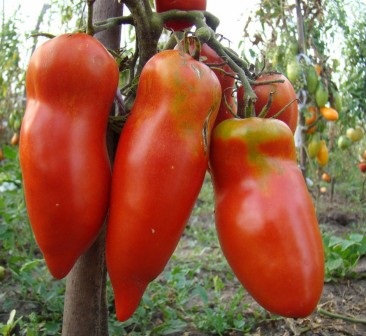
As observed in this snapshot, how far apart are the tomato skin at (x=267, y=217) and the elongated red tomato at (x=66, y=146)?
0.15 metres

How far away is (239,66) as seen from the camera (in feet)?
2.42

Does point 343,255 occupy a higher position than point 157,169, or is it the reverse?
point 157,169

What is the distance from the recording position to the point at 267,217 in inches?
22.8

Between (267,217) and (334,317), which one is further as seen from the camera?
(334,317)

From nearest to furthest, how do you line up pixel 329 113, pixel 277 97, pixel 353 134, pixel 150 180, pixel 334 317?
pixel 150 180, pixel 277 97, pixel 334 317, pixel 329 113, pixel 353 134

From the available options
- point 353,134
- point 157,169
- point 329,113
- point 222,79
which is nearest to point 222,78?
point 222,79

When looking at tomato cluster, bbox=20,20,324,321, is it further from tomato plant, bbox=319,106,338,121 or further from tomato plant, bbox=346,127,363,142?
tomato plant, bbox=346,127,363,142

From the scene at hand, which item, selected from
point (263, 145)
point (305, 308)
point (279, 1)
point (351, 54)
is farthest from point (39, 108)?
point (351, 54)

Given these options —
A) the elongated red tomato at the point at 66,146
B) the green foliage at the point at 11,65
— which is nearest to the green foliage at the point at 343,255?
the elongated red tomato at the point at 66,146

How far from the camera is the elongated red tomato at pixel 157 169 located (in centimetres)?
56

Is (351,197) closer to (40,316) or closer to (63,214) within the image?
(40,316)

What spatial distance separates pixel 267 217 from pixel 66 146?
0.24 meters

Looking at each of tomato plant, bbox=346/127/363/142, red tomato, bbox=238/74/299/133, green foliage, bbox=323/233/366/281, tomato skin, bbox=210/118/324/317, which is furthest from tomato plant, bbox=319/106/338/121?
tomato skin, bbox=210/118/324/317

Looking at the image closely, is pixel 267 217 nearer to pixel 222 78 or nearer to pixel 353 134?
pixel 222 78
